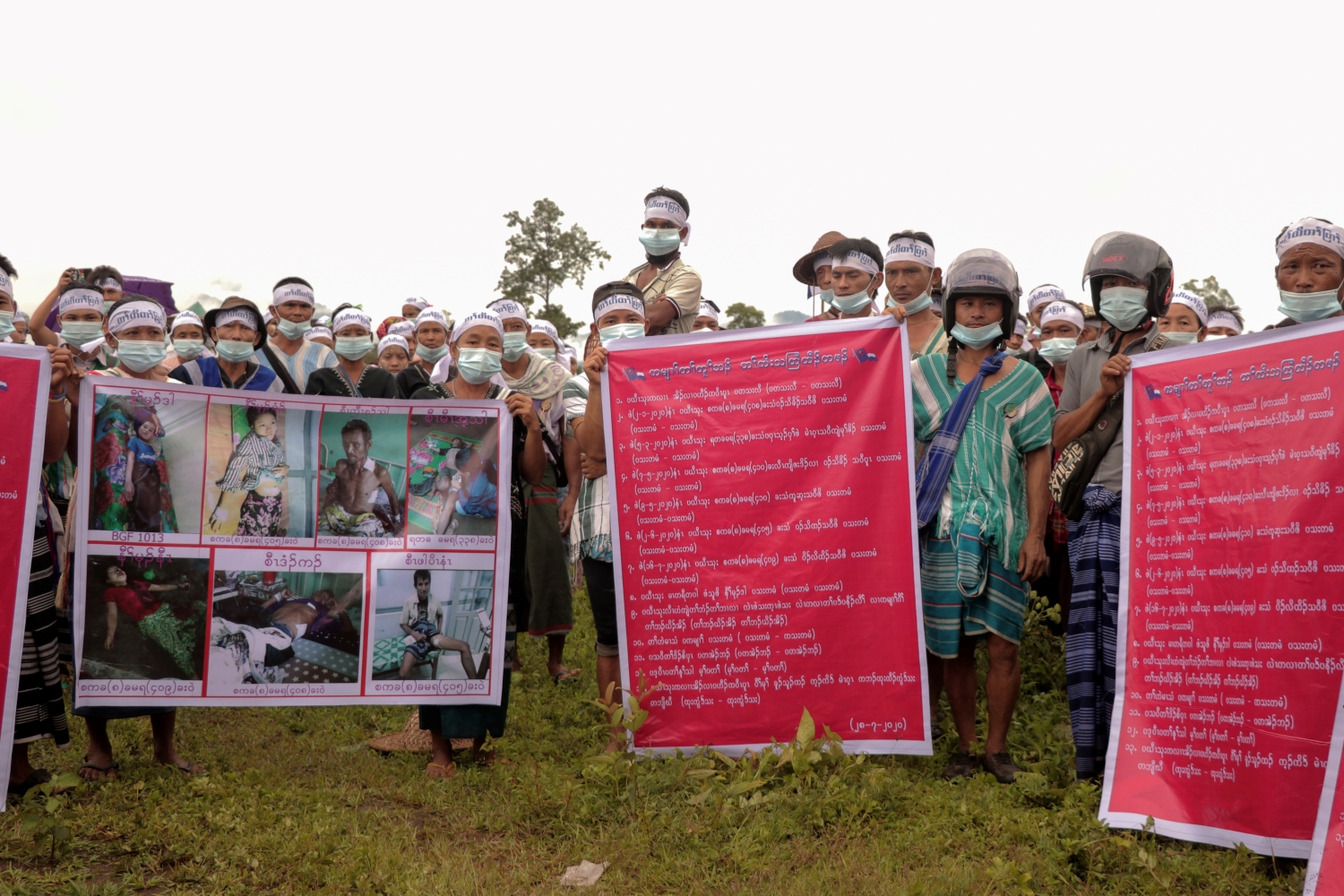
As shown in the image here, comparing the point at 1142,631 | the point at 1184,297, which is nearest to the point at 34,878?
the point at 1142,631

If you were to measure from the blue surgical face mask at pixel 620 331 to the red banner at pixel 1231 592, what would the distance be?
7.86ft

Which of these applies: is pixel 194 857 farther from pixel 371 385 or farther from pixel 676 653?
pixel 371 385

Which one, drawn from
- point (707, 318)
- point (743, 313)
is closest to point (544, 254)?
point (743, 313)

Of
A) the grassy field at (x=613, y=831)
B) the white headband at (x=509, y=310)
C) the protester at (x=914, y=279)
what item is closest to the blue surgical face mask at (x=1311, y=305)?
the protester at (x=914, y=279)

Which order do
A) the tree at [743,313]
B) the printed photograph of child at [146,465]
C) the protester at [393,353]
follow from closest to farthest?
1. the printed photograph of child at [146,465]
2. the protester at [393,353]
3. the tree at [743,313]

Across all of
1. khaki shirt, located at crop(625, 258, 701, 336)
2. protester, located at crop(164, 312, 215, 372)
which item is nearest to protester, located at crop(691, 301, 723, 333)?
khaki shirt, located at crop(625, 258, 701, 336)

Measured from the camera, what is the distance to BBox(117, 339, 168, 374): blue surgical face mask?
5590mm

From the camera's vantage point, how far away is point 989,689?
505 cm

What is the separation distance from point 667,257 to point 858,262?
1650mm

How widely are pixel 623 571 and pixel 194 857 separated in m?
2.08

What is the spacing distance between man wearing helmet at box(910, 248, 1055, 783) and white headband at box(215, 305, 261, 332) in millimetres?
3912

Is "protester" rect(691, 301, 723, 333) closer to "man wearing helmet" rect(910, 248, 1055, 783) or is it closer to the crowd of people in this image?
the crowd of people

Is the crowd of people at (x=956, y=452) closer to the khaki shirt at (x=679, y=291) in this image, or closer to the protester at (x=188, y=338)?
the khaki shirt at (x=679, y=291)

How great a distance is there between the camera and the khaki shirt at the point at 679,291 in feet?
21.3
